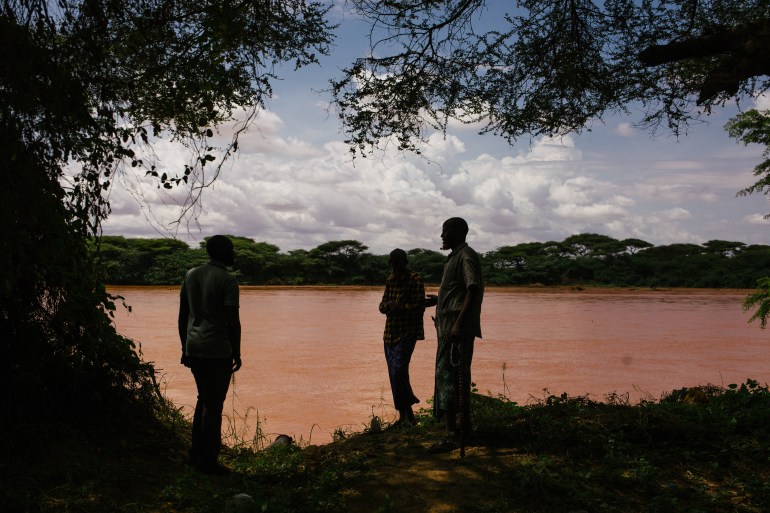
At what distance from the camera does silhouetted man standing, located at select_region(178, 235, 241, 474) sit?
4441 millimetres

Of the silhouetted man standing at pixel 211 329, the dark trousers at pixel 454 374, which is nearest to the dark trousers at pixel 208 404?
the silhouetted man standing at pixel 211 329

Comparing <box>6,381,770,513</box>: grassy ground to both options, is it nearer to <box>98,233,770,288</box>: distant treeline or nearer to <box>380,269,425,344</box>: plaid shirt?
<box>380,269,425,344</box>: plaid shirt

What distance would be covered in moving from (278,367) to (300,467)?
848cm

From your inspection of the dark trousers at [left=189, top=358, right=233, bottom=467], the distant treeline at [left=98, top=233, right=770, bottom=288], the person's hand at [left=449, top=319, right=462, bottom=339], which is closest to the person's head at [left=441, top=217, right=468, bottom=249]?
the person's hand at [left=449, top=319, right=462, bottom=339]

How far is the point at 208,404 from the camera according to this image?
459cm

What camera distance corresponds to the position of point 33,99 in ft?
13.3

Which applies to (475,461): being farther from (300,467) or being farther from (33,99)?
(33,99)

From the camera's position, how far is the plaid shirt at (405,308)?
595 cm

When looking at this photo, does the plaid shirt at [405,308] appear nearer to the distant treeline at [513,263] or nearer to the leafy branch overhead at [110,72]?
the leafy branch overhead at [110,72]

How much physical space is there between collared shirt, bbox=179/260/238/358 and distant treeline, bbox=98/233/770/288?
4221cm

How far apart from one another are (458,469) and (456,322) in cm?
104

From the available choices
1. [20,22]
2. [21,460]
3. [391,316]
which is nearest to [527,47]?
[391,316]

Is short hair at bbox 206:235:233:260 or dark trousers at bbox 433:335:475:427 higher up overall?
short hair at bbox 206:235:233:260

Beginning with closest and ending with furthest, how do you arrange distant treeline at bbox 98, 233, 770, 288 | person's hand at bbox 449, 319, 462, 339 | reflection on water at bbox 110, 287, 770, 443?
person's hand at bbox 449, 319, 462, 339 < reflection on water at bbox 110, 287, 770, 443 < distant treeline at bbox 98, 233, 770, 288
